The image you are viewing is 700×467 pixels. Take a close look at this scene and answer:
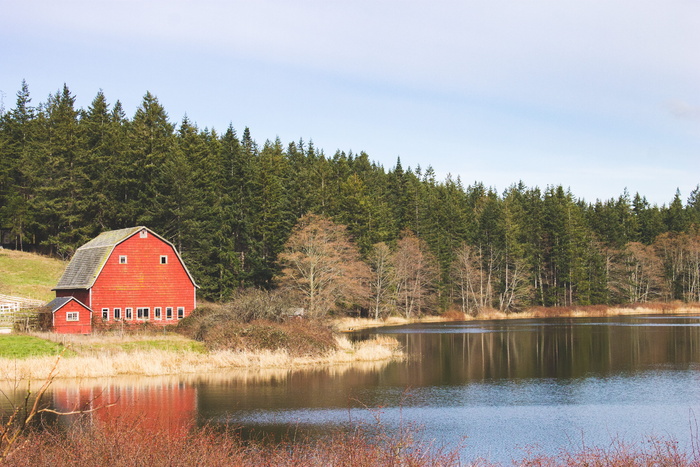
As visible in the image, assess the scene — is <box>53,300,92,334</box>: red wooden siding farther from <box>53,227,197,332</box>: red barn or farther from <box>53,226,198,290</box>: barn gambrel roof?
<box>53,226,198,290</box>: barn gambrel roof

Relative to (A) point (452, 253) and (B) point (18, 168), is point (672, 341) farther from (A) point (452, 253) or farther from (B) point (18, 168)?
(B) point (18, 168)

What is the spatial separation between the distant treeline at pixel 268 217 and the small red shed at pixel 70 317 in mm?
19714

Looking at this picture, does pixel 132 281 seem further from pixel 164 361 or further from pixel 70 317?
pixel 164 361

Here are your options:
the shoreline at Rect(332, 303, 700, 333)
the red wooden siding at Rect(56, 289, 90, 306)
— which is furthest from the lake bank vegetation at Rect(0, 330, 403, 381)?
the shoreline at Rect(332, 303, 700, 333)

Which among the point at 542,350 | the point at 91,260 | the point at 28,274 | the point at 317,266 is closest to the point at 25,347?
the point at 91,260

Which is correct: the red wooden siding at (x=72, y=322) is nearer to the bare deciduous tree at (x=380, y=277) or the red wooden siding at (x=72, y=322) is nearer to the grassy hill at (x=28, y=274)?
the grassy hill at (x=28, y=274)

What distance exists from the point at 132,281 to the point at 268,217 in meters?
25.9

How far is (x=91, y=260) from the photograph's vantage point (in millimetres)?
57312

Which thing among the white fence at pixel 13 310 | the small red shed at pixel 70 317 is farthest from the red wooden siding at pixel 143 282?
the white fence at pixel 13 310

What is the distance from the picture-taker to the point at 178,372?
39.0 m

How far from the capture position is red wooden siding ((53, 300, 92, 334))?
167ft

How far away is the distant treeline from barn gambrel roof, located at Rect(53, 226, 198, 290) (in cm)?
1269

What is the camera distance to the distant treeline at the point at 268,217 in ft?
249

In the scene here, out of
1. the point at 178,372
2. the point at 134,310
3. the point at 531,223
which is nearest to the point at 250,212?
the point at 134,310
